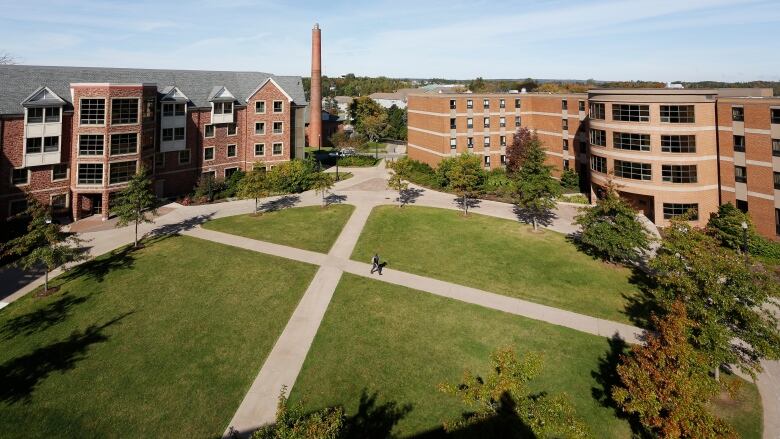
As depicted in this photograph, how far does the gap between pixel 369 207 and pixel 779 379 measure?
114ft

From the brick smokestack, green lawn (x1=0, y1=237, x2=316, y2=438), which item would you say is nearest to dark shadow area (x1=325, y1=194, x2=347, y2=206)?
green lawn (x1=0, y1=237, x2=316, y2=438)

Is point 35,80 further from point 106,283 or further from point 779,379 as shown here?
point 779,379

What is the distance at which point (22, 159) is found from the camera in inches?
1406

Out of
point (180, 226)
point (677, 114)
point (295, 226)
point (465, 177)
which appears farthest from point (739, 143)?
point (180, 226)

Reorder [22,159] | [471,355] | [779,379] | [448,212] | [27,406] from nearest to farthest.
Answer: [27,406] → [779,379] → [471,355] → [22,159] → [448,212]

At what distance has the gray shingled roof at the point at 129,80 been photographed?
36.3m

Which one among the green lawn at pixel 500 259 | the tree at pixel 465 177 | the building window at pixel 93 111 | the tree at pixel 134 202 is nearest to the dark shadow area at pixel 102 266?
the tree at pixel 134 202

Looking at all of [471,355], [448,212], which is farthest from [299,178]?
[471,355]

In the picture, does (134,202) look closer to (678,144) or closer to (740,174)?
(678,144)

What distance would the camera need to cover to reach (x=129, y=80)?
44.7m

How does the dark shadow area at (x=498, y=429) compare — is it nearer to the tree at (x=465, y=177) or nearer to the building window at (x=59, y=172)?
the tree at (x=465, y=177)

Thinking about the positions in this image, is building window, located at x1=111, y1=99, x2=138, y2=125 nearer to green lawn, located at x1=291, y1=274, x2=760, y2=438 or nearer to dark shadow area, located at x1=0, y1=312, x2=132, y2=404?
dark shadow area, located at x1=0, y1=312, x2=132, y2=404

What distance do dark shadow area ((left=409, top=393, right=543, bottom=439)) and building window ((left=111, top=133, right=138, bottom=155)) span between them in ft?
130

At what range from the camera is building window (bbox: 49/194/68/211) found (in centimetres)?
3784
